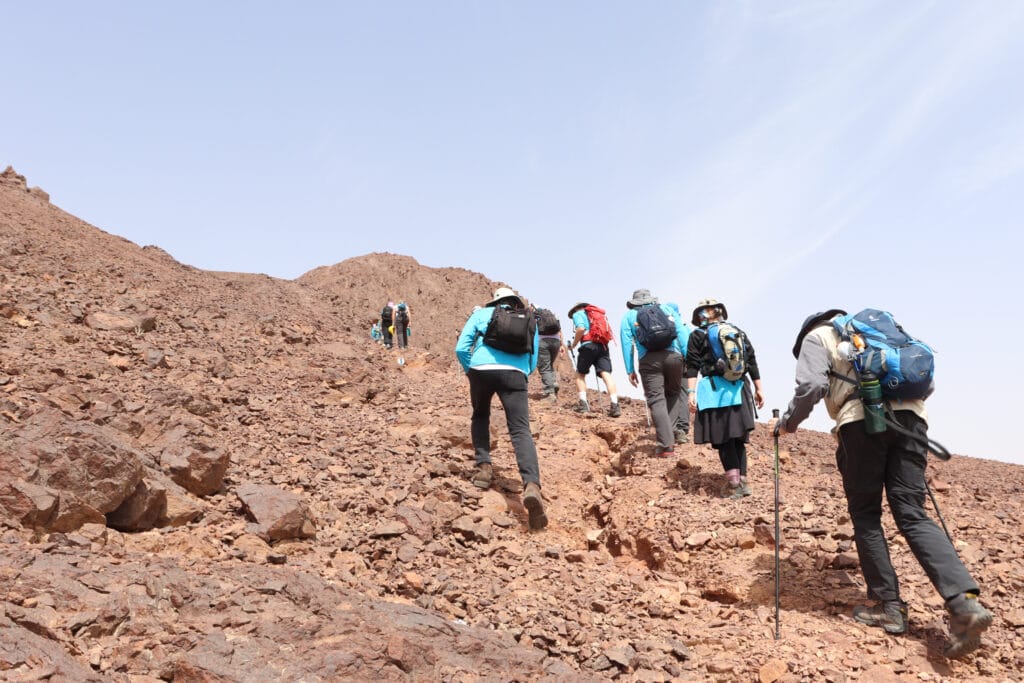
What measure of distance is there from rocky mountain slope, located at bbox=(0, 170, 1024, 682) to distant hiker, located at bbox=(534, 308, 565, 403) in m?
1.92

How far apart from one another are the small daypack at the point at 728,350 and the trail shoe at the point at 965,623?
270cm

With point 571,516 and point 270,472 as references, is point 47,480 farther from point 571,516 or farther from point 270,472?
point 571,516

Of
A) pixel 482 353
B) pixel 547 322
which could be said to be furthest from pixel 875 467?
pixel 547 322

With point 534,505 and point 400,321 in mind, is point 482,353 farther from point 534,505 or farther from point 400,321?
point 400,321

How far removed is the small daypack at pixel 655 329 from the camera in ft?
24.2

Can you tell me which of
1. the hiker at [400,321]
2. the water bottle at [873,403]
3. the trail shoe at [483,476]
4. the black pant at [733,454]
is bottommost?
the trail shoe at [483,476]

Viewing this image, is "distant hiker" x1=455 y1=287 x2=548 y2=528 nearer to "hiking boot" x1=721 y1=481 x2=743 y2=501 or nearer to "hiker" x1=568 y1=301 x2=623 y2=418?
"hiking boot" x1=721 y1=481 x2=743 y2=501

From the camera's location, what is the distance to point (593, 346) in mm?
9984

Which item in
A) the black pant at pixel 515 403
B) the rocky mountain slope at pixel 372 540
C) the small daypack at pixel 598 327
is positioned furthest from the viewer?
the small daypack at pixel 598 327

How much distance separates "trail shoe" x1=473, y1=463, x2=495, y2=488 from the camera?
6.41 meters

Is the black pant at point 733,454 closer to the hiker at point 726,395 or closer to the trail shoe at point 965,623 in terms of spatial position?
the hiker at point 726,395

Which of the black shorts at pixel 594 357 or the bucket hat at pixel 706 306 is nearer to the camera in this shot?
the bucket hat at pixel 706 306

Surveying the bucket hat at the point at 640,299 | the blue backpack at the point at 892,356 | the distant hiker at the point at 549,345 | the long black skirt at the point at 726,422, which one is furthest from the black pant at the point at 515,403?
the distant hiker at the point at 549,345

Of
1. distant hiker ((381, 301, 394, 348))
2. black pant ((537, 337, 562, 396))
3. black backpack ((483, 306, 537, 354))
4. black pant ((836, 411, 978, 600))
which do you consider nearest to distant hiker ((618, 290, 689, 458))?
black backpack ((483, 306, 537, 354))
